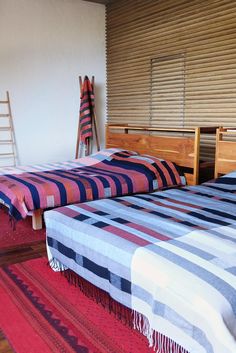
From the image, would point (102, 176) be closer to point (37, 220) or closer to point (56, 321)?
point (37, 220)

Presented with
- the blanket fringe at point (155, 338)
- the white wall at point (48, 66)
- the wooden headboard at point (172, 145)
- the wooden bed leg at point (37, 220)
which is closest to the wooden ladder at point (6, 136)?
the white wall at point (48, 66)

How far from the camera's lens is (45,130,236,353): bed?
1.23 metres

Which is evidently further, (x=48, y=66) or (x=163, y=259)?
(x=48, y=66)

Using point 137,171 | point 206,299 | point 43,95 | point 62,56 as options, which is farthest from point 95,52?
point 206,299

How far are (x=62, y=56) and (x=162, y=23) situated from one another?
1.48 meters

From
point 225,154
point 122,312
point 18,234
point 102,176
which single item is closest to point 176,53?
point 225,154

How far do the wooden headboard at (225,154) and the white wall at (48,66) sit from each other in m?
2.44

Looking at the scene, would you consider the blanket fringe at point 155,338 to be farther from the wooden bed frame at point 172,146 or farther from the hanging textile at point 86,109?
the hanging textile at point 86,109

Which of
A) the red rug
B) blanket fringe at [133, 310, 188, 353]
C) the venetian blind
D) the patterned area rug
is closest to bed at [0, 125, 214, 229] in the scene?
the red rug

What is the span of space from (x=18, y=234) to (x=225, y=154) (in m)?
1.92

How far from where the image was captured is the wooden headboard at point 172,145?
3.42 m

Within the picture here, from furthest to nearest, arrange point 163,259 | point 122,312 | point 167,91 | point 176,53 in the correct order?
point 167,91 < point 176,53 < point 122,312 < point 163,259

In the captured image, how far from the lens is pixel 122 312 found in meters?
1.75

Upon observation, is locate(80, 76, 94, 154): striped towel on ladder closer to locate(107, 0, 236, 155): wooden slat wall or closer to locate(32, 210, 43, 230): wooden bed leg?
locate(107, 0, 236, 155): wooden slat wall
